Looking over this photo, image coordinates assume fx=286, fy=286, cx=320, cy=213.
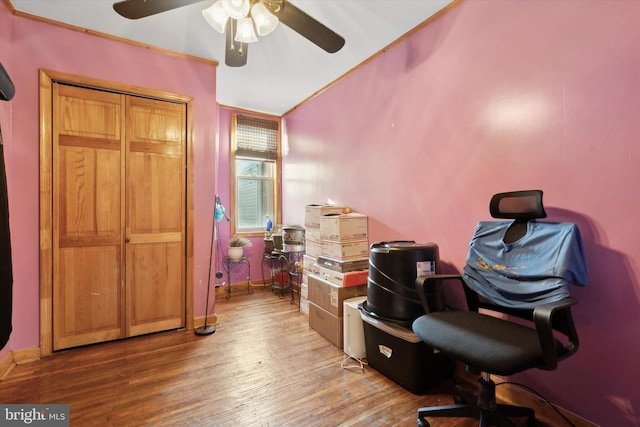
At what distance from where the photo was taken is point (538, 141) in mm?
1649

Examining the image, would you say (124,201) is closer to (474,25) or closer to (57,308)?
(57,308)

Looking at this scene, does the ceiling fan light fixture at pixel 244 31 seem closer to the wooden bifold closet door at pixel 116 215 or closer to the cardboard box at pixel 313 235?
the wooden bifold closet door at pixel 116 215

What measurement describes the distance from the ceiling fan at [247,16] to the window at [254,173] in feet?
8.41

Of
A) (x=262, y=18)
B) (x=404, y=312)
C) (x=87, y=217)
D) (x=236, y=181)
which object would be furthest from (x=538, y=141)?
(x=236, y=181)

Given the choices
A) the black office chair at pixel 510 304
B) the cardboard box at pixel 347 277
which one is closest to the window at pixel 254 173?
the cardboard box at pixel 347 277

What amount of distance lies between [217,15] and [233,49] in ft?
0.90

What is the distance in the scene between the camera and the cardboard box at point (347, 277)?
8.17ft

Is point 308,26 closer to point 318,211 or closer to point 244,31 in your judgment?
point 244,31

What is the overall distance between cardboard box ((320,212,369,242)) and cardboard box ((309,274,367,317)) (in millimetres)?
434

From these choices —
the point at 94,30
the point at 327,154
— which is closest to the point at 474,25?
the point at 327,154

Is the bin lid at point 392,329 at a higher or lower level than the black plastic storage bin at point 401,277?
lower

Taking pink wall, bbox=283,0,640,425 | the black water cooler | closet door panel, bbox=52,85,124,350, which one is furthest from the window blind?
the black water cooler

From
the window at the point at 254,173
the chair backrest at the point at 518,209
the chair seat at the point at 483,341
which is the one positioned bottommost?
the chair seat at the point at 483,341

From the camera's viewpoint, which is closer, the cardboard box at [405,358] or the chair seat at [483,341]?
the chair seat at [483,341]
